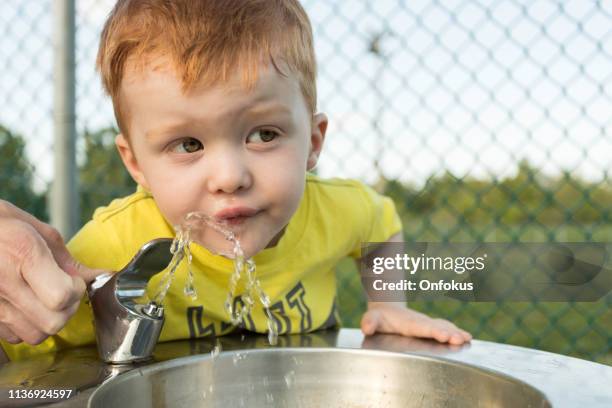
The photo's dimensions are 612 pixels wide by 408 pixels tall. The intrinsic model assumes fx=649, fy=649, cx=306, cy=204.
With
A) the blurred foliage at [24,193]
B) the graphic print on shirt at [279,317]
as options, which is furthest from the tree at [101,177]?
the graphic print on shirt at [279,317]

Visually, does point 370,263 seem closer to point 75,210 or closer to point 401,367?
point 401,367

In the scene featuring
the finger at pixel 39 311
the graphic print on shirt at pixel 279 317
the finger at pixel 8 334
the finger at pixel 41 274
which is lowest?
the graphic print on shirt at pixel 279 317

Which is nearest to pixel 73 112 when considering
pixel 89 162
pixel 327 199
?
pixel 327 199

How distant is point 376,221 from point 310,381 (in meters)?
0.48

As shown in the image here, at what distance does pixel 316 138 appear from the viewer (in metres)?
0.92

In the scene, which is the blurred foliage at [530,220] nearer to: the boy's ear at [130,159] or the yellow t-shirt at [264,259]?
the yellow t-shirt at [264,259]

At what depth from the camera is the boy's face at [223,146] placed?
67 cm

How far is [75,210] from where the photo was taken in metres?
1.35

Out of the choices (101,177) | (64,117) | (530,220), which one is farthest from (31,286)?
(101,177)

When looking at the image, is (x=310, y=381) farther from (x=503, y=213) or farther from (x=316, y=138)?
(x=503, y=213)

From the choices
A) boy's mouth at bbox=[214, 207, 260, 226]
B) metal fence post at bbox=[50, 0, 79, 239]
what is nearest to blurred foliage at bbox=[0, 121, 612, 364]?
metal fence post at bbox=[50, 0, 79, 239]

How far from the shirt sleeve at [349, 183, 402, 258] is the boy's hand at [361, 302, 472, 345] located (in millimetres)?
194

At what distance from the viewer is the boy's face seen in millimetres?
670

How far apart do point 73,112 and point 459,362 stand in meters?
1.00
